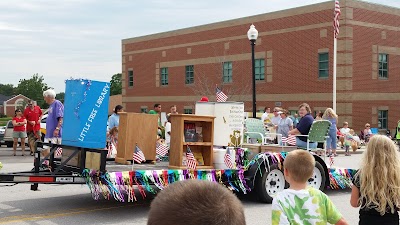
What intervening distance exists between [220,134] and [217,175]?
3.71 feet

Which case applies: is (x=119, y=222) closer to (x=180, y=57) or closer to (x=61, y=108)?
(x=61, y=108)

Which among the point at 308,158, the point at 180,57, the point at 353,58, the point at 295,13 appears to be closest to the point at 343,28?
the point at 353,58

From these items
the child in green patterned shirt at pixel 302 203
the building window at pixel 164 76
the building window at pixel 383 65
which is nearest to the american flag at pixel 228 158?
the child in green patterned shirt at pixel 302 203

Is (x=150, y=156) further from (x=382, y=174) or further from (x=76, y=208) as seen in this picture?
(x=382, y=174)

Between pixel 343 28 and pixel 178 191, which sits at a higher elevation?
pixel 343 28

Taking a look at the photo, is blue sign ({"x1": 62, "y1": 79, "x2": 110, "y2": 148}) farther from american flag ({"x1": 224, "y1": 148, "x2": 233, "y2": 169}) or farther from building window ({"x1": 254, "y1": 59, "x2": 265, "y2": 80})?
building window ({"x1": 254, "y1": 59, "x2": 265, "y2": 80})

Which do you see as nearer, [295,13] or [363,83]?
[363,83]

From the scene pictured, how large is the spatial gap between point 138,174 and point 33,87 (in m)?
112

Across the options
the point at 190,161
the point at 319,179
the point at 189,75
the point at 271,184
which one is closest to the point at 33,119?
the point at 190,161

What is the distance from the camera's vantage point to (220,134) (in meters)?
9.80

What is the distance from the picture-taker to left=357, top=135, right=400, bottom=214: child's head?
14.9 feet

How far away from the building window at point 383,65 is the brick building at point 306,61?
0.21ft

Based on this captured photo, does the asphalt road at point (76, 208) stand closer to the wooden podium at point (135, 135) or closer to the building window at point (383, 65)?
the wooden podium at point (135, 135)

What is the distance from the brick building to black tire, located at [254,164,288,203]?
23160mm
